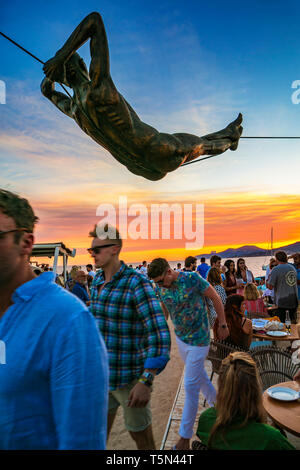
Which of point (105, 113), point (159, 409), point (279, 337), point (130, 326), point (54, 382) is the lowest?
point (159, 409)

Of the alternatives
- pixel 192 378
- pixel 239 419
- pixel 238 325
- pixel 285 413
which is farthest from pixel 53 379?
pixel 238 325

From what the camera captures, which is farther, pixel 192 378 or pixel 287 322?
pixel 287 322

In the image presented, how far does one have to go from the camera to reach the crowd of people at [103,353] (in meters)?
0.83

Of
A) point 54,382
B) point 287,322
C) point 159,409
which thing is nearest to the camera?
point 54,382

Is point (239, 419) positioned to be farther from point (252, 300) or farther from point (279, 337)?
point (252, 300)

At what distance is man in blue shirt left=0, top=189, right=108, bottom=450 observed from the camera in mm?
813

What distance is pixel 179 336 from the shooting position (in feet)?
10.0

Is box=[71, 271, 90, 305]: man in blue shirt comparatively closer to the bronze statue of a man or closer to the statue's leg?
the bronze statue of a man

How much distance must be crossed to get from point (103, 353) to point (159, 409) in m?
3.46

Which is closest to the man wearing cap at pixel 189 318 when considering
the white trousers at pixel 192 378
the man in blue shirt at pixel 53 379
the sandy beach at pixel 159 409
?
the white trousers at pixel 192 378

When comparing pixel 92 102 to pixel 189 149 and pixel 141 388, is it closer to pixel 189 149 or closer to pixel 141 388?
pixel 189 149

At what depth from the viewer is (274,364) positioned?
3.43 meters

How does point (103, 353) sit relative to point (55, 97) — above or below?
below
